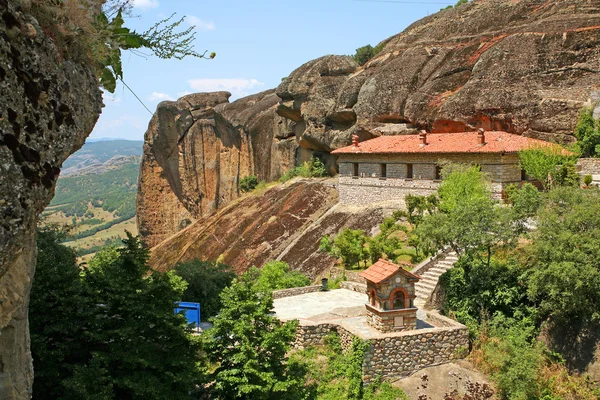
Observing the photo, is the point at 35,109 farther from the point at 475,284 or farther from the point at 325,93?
the point at 325,93

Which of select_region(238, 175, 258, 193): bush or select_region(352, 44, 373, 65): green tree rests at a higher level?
select_region(352, 44, 373, 65): green tree

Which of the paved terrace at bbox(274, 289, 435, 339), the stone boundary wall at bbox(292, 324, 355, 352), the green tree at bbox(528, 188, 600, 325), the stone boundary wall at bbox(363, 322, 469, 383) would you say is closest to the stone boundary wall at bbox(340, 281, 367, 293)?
the paved terrace at bbox(274, 289, 435, 339)

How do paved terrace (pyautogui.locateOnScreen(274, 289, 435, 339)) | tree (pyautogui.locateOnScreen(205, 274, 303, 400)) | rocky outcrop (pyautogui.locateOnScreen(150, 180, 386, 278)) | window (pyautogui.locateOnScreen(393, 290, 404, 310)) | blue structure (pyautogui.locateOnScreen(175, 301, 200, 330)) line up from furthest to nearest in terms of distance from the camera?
rocky outcrop (pyautogui.locateOnScreen(150, 180, 386, 278)) → blue structure (pyautogui.locateOnScreen(175, 301, 200, 330)) → paved terrace (pyautogui.locateOnScreen(274, 289, 435, 339)) → window (pyautogui.locateOnScreen(393, 290, 404, 310)) → tree (pyautogui.locateOnScreen(205, 274, 303, 400))

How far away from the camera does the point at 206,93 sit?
58469 millimetres

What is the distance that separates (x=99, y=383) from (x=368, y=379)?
7.59 m

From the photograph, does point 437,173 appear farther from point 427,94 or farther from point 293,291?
point 293,291

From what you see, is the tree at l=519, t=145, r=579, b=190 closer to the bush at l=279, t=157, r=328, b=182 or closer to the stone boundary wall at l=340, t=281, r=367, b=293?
the stone boundary wall at l=340, t=281, r=367, b=293

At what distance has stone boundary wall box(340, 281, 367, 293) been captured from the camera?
69.7ft

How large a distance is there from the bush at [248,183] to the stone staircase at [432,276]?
3244 cm

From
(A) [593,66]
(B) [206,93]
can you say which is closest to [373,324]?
(A) [593,66]

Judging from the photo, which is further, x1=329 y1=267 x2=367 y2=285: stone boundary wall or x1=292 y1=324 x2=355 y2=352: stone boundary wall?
x1=329 y1=267 x2=367 y2=285: stone boundary wall

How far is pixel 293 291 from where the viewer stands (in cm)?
2155

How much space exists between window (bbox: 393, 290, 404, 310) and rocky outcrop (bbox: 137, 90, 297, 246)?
108ft

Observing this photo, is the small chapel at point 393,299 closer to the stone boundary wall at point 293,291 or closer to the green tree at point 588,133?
the stone boundary wall at point 293,291
